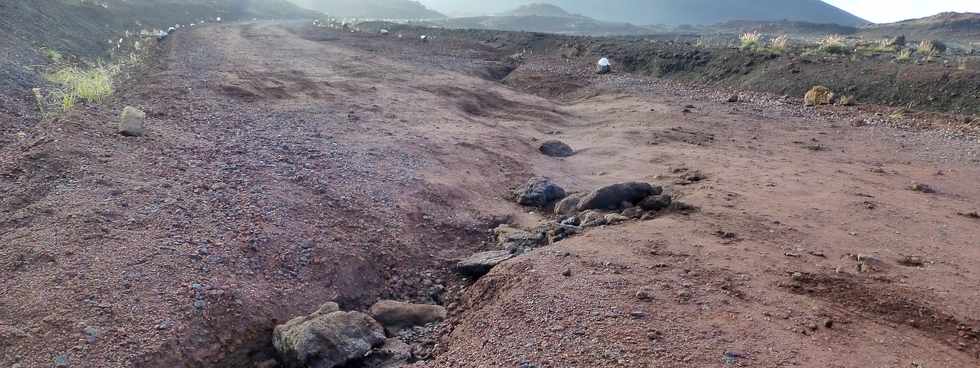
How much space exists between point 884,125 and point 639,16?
11495 cm

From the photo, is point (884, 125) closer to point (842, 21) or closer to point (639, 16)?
point (842, 21)

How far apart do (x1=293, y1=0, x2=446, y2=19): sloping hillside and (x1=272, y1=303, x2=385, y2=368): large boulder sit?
69.6 meters

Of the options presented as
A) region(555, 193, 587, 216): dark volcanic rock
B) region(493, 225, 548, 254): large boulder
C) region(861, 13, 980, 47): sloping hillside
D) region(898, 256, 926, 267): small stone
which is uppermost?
region(861, 13, 980, 47): sloping hillside

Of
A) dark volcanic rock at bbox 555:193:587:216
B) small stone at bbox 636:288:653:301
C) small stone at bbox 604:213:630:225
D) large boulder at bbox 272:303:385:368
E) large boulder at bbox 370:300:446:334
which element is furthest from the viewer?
dark volcanic rock at bbox 555:193:587:216

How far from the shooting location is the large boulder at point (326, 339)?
3.48 m

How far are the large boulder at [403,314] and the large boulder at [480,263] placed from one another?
1.96 feet

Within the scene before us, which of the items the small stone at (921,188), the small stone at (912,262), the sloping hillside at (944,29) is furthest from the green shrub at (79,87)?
the sloping hillside at (944,29)

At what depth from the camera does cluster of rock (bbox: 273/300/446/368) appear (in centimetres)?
349

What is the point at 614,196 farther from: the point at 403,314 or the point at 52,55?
the point at 52,55

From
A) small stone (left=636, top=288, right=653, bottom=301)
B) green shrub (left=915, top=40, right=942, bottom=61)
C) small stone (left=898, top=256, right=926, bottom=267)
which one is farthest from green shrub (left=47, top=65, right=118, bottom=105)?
green shrub (left=915, top=40, right=942, bottom=61)

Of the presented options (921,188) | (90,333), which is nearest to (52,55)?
(90,333)

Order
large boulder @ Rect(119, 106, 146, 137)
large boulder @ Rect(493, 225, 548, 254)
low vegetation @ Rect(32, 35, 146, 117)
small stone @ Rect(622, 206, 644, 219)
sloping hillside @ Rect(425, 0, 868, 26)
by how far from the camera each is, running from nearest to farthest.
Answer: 1. large boulder @ Rect(493, 225, 548, 254)
2. small stone @ Rect(622, 206, 644, 219)
3. large boulder @ Rect(119, 106, 146, 137)
4. low vegetation @ Rect(32, 35, 146, 117)
5. sloping hillside @ Rect(425, 0, 868, 26)

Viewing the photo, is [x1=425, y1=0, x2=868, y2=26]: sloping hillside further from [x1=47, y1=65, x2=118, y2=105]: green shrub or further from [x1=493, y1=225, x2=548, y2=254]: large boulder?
[x1=493, y1=225, x2=548, y2=254]: large boulder

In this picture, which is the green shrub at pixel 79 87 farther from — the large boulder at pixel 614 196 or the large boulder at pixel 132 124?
the large boulder at pixel 614 196
